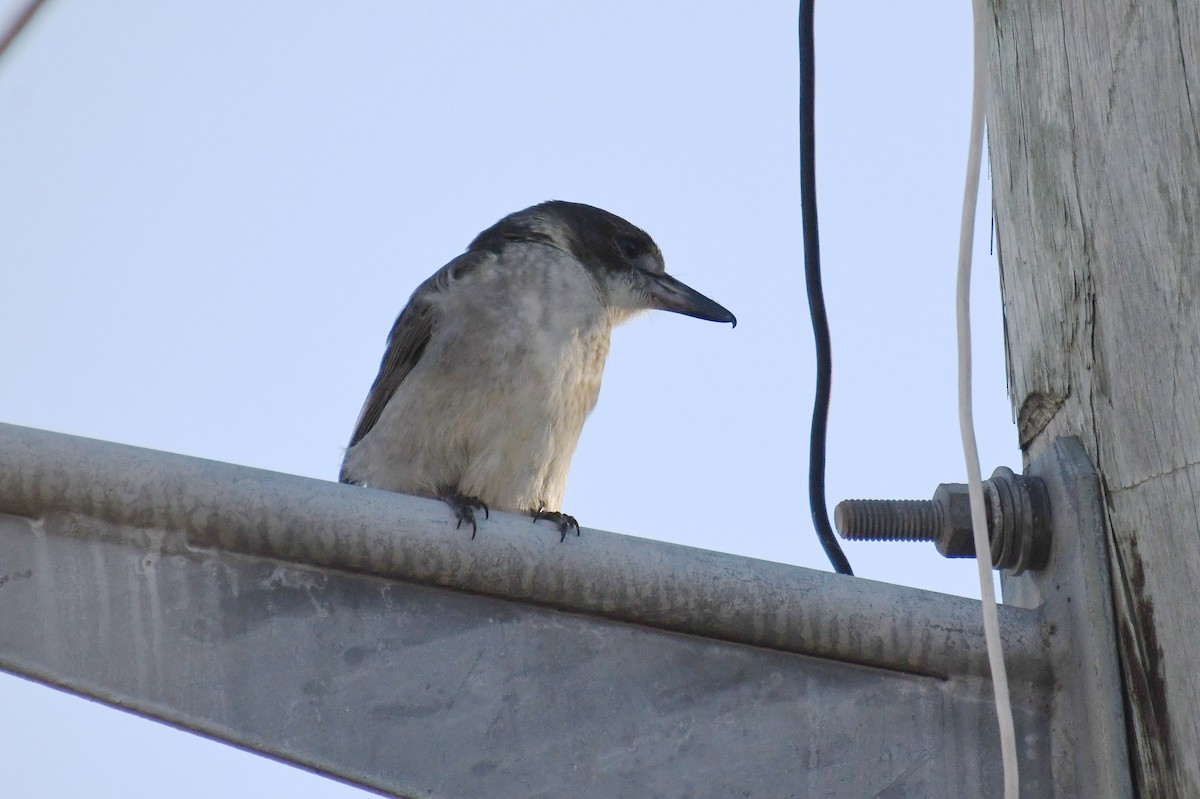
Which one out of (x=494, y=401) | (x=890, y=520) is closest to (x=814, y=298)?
(x=890, y=520)

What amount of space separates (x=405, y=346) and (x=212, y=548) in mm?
2163

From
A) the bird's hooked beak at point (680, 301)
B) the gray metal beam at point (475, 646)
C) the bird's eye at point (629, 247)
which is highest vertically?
the bird's eye at point (629, 247)

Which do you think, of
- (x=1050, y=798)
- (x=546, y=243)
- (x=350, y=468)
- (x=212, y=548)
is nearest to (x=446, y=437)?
(x=350, y=468)

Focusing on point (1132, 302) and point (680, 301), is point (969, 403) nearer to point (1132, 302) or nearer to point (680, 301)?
point (1132, 302)

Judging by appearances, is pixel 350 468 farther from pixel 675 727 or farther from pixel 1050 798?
pixel 1050 798

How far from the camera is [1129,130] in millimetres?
1758

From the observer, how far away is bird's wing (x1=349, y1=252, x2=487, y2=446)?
386 centimetres

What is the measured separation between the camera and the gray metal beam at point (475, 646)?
1700 millimetres

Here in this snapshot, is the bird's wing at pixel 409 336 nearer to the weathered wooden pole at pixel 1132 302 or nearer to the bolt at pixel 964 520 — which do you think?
the bolt at pixel 964 520

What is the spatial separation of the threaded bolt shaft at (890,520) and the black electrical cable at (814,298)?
360 millimetres

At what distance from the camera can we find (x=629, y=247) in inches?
188

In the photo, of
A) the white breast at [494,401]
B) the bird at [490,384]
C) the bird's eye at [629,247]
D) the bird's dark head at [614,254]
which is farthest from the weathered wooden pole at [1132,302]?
the bird's eye at [629,247]

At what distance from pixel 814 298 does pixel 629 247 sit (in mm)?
2118

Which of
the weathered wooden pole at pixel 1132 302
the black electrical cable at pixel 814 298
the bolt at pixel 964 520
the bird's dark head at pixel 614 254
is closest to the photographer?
the weathered wooden pole at pixel 1132 302
